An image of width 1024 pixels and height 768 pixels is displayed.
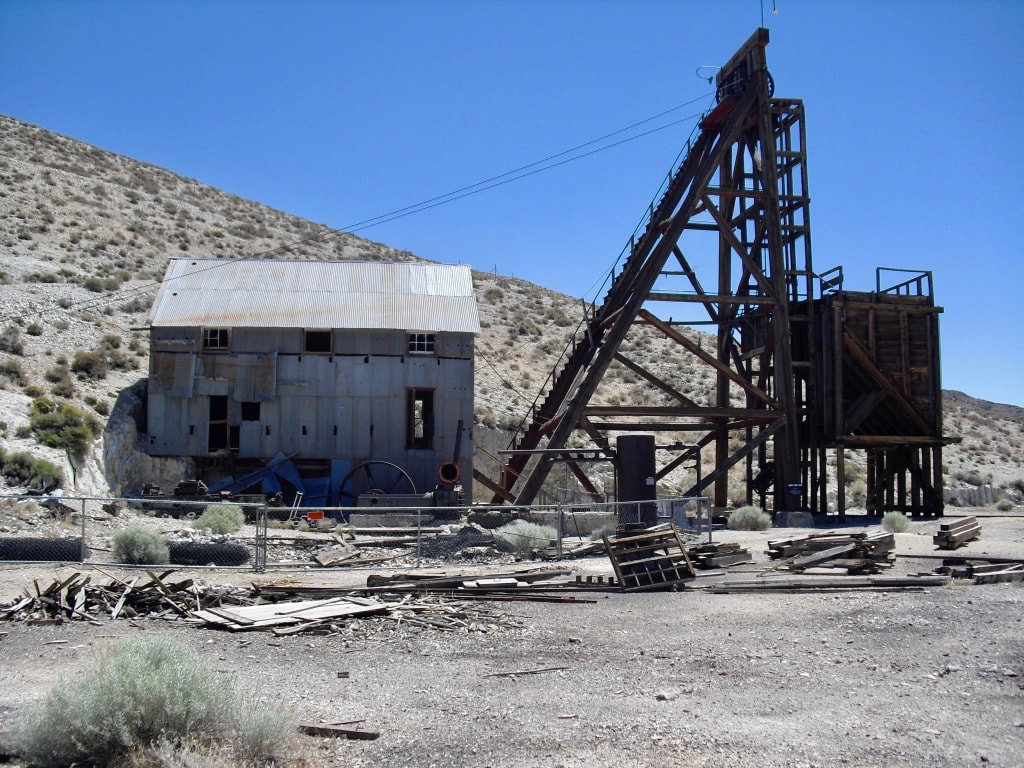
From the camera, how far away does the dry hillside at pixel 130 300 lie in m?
35.1

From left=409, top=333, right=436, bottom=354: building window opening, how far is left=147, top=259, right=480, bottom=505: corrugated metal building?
0.12 ft

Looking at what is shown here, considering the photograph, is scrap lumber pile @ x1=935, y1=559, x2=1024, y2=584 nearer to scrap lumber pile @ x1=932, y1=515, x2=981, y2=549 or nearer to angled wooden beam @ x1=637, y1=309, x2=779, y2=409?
scrap lumber pile @ x1=932, y1=515, x2=981, y2=549

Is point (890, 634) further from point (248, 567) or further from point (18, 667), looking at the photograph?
point (248, 567)

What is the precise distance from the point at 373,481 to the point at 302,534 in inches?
310

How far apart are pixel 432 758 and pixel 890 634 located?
6552 mm

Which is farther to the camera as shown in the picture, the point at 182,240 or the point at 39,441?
the point at 182,240

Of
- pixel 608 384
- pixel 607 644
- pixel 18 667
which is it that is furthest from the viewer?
pixel 608 384

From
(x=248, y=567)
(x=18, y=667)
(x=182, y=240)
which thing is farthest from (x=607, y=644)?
(x=182, y=240)

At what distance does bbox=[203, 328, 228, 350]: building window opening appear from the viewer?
1246 inches

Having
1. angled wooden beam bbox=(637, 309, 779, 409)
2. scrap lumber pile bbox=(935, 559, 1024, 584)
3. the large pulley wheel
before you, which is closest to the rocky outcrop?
the large pulley wheel

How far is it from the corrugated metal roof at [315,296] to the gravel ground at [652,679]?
20.5 m

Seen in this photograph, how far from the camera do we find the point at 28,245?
4903cm

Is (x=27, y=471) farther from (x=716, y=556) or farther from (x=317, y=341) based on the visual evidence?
(x=716, y=556)

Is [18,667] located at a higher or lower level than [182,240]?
lower
